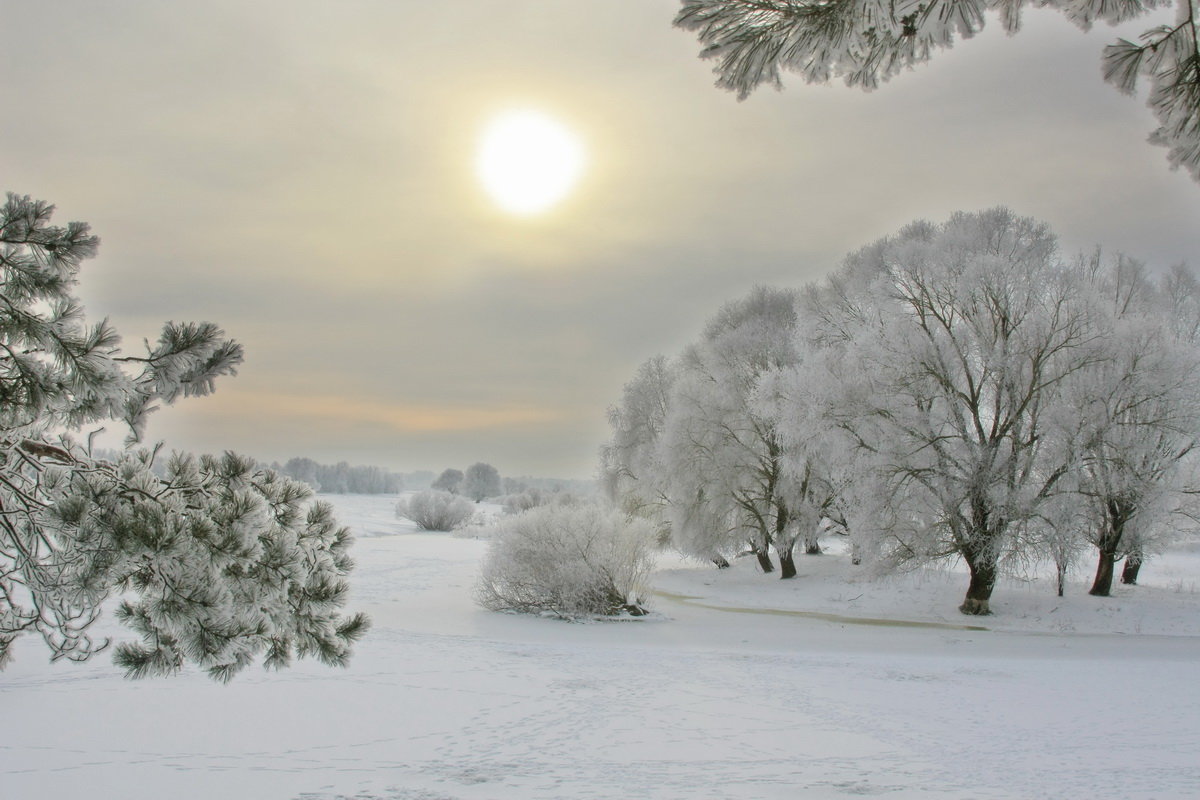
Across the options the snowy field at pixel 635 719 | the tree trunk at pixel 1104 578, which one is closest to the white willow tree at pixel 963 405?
the snowy field at pixel 635 719

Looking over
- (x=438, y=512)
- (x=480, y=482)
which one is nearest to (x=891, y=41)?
(x=438, y=512)

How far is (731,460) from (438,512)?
37.0 metres

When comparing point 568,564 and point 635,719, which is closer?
point 635,719

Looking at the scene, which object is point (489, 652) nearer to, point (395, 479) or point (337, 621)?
point (337, 621)

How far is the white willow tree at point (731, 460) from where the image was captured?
25.9 meters

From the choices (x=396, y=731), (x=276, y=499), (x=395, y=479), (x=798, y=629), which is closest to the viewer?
(x=276, y=499)

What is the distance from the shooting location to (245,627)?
4219mm

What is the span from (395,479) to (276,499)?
138448 mm

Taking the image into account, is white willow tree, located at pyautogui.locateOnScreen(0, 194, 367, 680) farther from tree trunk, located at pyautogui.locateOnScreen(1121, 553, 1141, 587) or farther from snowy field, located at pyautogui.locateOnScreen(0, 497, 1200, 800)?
tree trunk, located at pyautogui.locateOnScreen(1121, 553, 1141, 587)

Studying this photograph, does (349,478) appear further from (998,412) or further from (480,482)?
(998,412)

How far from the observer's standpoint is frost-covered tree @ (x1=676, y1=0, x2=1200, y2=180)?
136 inches

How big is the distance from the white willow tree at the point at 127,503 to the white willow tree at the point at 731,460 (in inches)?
869

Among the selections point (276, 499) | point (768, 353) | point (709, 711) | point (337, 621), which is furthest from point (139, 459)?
point (768, 353)

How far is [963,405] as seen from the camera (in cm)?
1977
